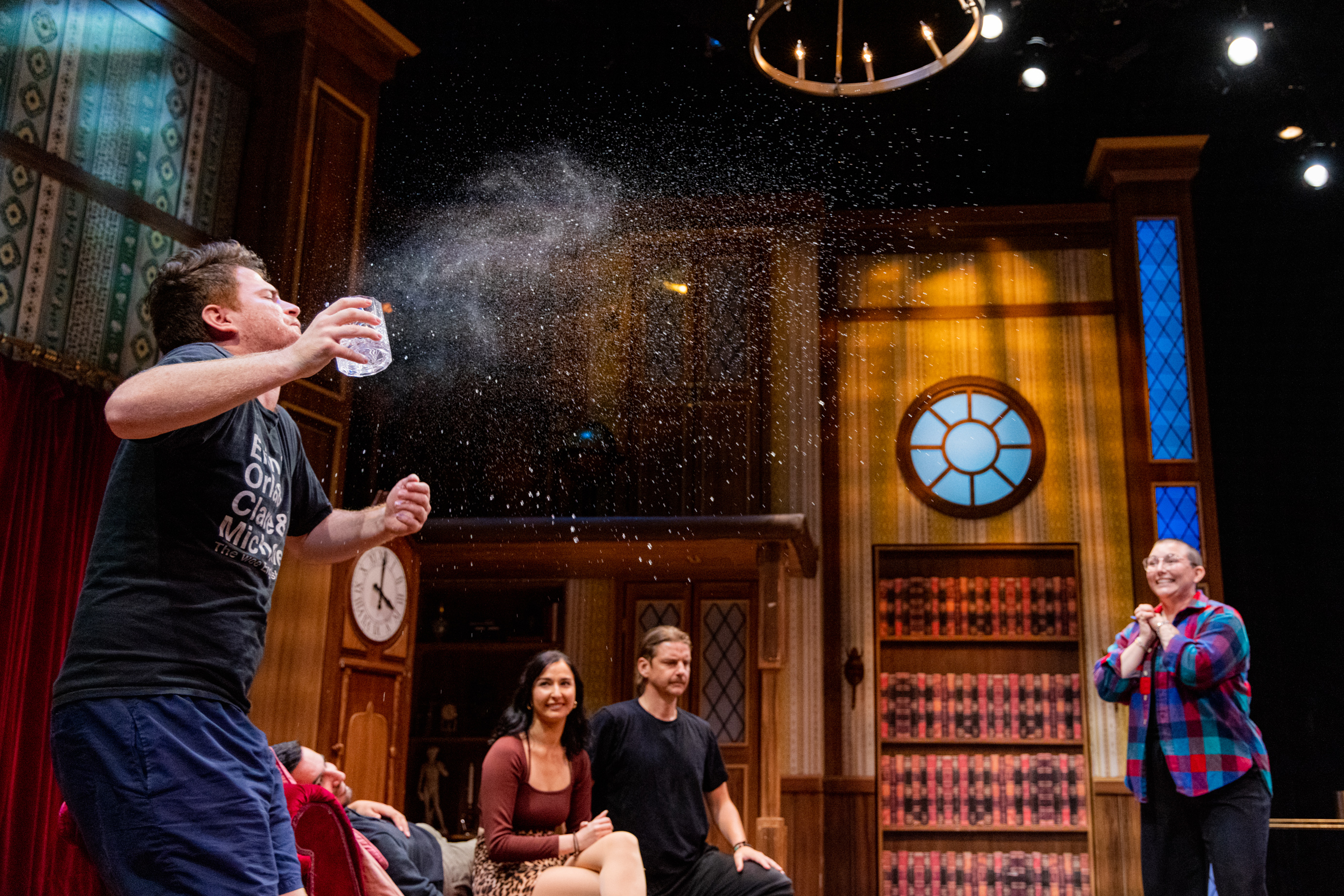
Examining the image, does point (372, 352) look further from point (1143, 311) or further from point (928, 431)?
point (1143, 311)

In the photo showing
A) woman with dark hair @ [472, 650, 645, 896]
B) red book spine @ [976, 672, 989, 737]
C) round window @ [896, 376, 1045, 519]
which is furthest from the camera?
round window @ [896, 376, 1045, 519]

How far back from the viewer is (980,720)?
24.6ft

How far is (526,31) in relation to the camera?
6.41m

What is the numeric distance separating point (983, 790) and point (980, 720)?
1.49 feet

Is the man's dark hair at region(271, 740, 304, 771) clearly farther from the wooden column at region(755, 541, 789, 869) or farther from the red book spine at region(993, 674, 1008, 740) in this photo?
the red book spine at region(993, 674, 1008, 740)

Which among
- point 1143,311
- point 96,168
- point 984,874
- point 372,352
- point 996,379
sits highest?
point 1143,311

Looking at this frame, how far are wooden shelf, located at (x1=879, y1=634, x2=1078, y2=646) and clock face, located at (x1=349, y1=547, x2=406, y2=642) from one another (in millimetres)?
3278

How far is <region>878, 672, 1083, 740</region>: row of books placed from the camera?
7.45m

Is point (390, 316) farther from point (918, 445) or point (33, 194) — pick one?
point (918, 445)

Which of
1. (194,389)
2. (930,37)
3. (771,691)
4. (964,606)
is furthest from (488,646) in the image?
(194,389)

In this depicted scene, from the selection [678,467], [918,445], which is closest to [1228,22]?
[918,445]

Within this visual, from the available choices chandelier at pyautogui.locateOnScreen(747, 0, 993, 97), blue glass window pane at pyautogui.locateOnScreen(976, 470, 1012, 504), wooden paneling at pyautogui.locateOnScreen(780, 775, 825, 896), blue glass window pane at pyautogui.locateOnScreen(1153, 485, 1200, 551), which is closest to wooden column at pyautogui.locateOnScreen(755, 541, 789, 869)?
wooden paneling at pyautogui.locateOnScreen(780, 775, 825, 896)

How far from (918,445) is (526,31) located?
3.85m

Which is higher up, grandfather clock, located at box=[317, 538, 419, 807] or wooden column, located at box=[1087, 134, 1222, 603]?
wooden column, located at box=[1087, 134, 1222, 603]
